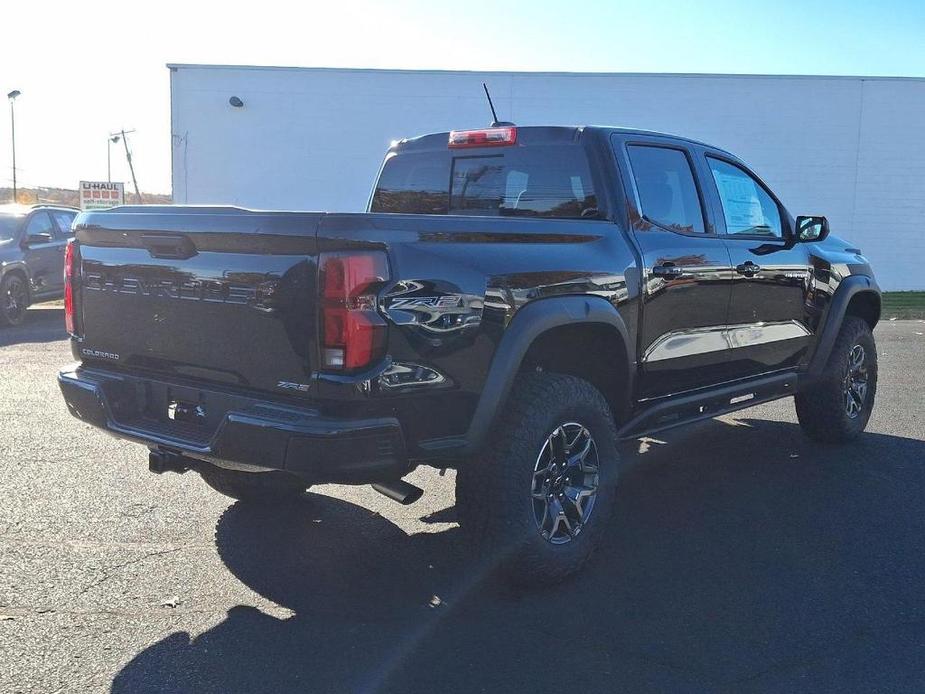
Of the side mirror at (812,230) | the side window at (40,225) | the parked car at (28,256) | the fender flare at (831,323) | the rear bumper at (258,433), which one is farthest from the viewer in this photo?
the side window at (40,225)

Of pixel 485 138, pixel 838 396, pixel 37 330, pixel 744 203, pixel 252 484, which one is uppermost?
pixel 485 138

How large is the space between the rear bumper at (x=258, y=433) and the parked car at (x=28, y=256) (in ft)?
32.2

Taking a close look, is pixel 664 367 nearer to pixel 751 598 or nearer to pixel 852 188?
pixel 751 598

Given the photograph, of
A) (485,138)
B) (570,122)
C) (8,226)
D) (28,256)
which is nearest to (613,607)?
(485,138)

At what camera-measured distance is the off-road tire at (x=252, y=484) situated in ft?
13.2

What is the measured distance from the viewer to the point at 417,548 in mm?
4336

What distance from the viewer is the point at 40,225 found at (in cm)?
1327

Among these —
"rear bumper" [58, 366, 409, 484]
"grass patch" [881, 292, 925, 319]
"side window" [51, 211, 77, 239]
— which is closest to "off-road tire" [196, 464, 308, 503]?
"rear bumper" [58, 366, 409, 484]

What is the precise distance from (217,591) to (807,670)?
2311mm

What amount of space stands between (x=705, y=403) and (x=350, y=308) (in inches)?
99.4

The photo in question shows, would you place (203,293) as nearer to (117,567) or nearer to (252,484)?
(252,484)

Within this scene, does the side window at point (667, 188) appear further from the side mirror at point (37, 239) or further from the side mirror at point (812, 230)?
the side mirror at point (37, 239)

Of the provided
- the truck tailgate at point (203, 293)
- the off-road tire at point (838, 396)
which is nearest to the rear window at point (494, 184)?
the truck tailgate at point (203, 293)

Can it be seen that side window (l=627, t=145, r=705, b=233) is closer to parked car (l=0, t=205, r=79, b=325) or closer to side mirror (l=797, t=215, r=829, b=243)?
side mirror (l=797, t=215, r=829, b=243)
